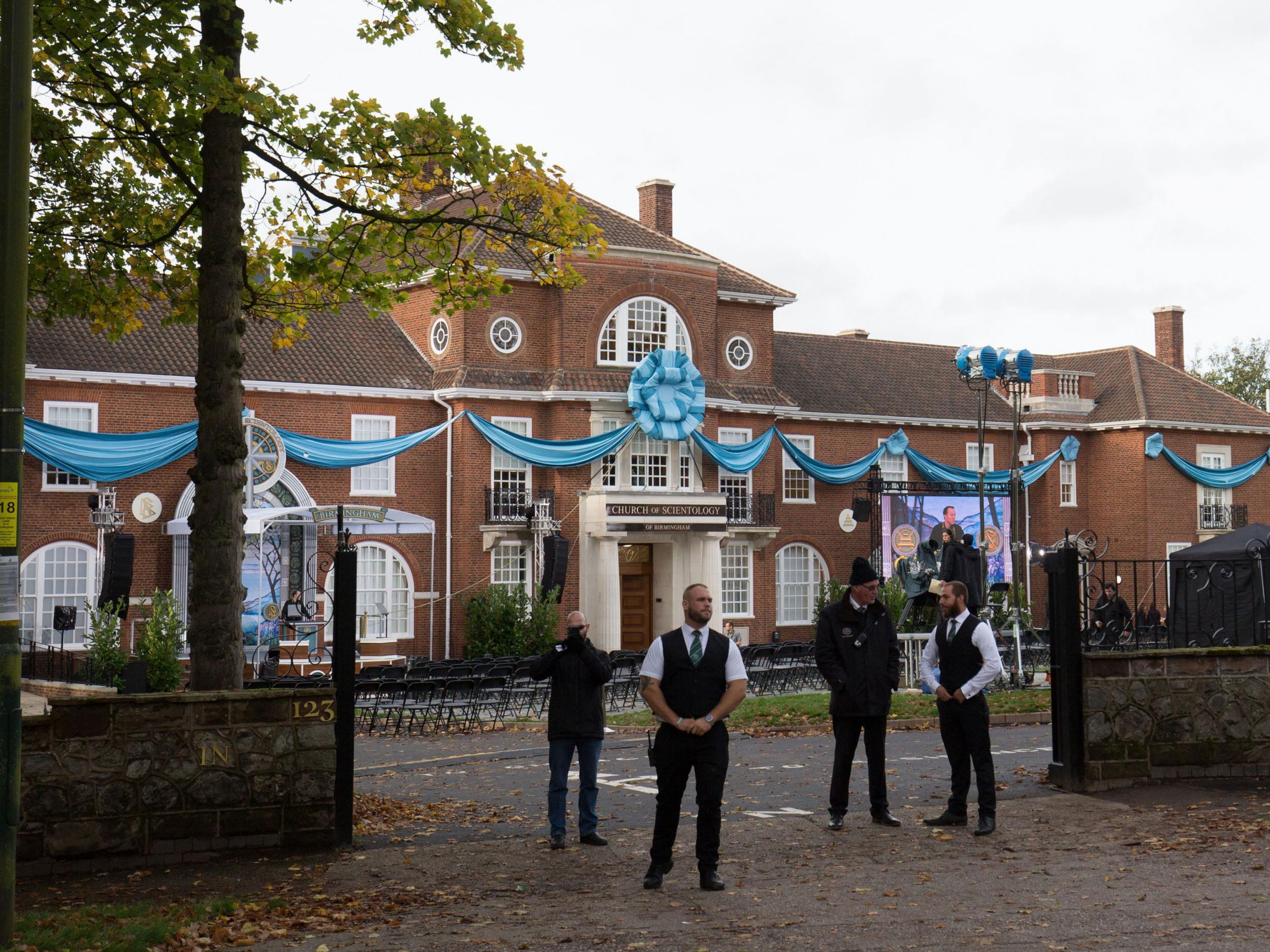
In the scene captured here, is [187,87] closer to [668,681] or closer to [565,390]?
[668,681]

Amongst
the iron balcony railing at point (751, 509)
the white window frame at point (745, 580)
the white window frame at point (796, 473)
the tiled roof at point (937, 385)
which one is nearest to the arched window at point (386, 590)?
the white window frame at point (745, 580)

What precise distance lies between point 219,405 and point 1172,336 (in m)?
49.1

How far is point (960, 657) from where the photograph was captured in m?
10.8

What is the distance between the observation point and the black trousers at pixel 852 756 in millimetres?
10797

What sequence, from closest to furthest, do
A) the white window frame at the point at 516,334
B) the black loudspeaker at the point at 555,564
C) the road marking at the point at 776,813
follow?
the road marking at the point at 776,813 → the black loudspeaker at the point at 555,564 → the white window frame at the point at 516,334

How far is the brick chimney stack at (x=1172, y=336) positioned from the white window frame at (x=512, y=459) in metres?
29.2

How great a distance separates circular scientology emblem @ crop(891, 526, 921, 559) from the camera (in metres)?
40.4

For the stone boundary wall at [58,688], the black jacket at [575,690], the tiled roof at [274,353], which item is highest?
the tiled roof at [274,353]

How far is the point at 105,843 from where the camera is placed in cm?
965

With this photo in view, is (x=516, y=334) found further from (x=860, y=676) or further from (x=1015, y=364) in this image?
(x=860, y=676)

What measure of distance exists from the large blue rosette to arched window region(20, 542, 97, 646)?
13740 mm

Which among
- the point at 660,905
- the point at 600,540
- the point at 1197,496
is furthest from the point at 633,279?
the point at 660,905

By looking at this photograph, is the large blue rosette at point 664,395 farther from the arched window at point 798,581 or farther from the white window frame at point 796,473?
the arched window at point 798,581

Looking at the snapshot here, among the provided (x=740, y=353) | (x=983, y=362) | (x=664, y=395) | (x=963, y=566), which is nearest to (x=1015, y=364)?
(x=983, y=362)
